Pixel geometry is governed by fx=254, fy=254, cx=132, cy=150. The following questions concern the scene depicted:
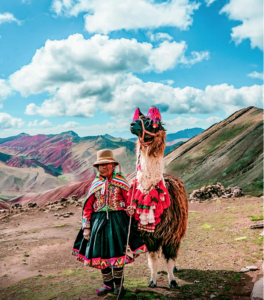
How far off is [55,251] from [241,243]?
4.70 meters

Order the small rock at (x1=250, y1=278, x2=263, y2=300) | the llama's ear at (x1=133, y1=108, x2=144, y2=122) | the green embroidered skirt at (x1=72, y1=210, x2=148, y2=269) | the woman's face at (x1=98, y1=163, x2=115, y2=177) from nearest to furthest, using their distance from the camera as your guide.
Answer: the small rock at (x1=250, y1=278, x2=263, y2=300)
the green embroidered skirt at (x1=72, y1=210, x2=148, y2=269)
the woman's face at (x1=98, y1=163, x2=115, y2=177)
the llama's ear at (x1=133, y1=108, x2=144, y2=122)

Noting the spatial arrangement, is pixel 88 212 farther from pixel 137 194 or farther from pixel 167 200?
pixel 167 200

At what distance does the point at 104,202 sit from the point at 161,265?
2.33 m

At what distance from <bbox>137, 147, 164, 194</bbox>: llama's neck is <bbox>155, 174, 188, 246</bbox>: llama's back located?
1.37 ft

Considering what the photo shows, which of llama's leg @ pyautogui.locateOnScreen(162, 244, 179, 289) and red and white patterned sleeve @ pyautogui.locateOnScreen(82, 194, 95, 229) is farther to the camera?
llama's leg @ pyautogui.locateOnScreen(162, 244, 179, 289)

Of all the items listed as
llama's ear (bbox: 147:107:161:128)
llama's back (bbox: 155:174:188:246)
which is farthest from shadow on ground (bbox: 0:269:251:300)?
llama's ear (bbox: 147:107:161:128)

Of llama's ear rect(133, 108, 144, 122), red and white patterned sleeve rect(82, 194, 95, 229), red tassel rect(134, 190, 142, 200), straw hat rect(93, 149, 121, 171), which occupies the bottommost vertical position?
red and white patterned sleeve rect(82, 194, 95, 229)

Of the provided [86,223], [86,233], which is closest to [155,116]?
[86,223]

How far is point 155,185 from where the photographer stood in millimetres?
3723

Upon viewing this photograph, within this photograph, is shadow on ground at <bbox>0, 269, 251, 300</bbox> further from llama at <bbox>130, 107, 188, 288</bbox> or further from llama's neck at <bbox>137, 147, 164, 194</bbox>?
llama's neck at <bbox>137, 147, 164, 194</bbox>

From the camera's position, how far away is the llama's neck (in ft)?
12.2

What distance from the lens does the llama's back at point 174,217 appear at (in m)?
3.82

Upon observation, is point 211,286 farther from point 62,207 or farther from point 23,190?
point 23,190

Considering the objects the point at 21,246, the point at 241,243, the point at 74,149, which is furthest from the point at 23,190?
the point at 241,243
